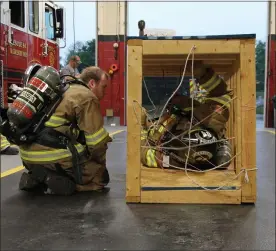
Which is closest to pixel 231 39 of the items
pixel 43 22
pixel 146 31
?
pixel 146 31

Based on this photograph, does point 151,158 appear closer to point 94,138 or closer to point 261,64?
point 94,138

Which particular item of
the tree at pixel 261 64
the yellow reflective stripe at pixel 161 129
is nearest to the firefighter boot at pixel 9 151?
the yellow reflective stripe at pixel 161 129

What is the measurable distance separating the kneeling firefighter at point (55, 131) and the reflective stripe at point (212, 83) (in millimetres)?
1133

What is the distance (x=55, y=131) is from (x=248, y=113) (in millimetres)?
1574

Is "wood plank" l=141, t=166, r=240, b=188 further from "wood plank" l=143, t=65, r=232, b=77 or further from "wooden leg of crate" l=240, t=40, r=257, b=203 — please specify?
"wood plank" l=143, t=65, r=232, b=77

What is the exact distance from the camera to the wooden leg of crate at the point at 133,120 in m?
3.08

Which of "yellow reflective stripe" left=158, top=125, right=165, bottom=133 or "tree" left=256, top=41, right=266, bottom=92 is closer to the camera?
"yellow reflective stripe" left=158, top=125, right=165, bottom=133

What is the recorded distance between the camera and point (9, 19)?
6.64 meters

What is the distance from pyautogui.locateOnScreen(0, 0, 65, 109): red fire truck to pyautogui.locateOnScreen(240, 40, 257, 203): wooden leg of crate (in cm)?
380

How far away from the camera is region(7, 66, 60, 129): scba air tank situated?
3.38 m

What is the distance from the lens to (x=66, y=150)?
348 centimetres

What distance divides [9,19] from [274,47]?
8.15 meters

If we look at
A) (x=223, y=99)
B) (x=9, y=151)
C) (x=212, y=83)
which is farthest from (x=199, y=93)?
(x=9, y=151)

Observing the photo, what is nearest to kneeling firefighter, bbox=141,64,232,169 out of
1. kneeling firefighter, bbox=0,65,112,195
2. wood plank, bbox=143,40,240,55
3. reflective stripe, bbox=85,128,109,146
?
reflective stripe, bbox=85,128,109,146
